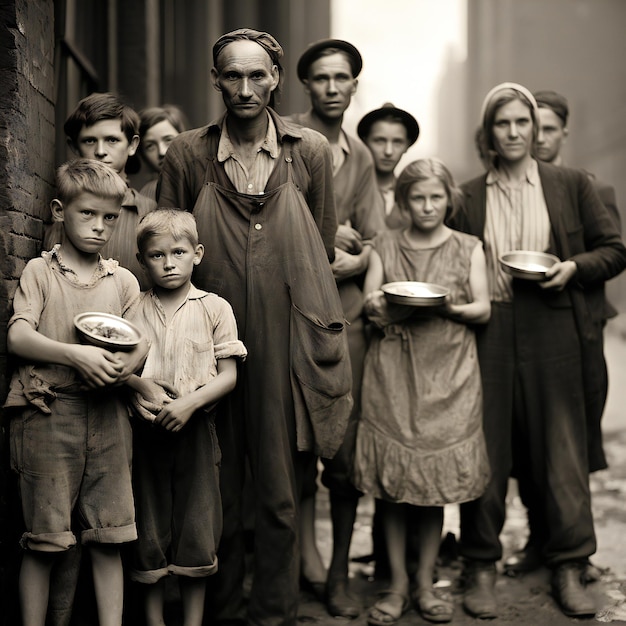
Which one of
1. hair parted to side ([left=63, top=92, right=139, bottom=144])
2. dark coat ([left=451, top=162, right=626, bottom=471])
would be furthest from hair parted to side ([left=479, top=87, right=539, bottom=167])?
hair parted to side ([left=63, top=92, right=139, bottom=144])

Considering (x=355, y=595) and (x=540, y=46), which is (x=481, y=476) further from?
(x=540, y=46)

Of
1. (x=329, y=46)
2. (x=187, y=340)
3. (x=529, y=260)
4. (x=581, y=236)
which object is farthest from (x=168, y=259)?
(x=581, y=236)

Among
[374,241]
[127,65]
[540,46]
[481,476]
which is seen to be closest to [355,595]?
[481,476]

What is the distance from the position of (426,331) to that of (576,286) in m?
0.83

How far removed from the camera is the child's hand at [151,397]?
12.1 ft

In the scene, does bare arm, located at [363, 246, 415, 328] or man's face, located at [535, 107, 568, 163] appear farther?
man's face, located at [535, 107, 568, 163]

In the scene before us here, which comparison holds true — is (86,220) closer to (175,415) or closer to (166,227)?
(166,227)

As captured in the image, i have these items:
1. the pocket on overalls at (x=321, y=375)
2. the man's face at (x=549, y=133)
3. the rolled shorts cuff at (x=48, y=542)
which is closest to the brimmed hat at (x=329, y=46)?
the man's face at (x=549, y=133)

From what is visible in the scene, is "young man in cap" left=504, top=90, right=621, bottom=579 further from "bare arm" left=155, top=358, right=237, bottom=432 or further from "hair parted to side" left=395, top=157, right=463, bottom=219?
A: "bare arm" left=155, top=358, right=237, bottom=432

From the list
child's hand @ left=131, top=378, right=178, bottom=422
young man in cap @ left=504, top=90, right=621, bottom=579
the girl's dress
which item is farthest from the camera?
young man in cap @ left=504, top=90, right=621, bottom=579

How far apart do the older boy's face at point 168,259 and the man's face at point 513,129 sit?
1.90 m

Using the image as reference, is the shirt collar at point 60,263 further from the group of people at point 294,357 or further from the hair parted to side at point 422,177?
Result: the hair parted to side at point 422,177

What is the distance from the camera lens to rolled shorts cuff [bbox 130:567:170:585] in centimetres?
375

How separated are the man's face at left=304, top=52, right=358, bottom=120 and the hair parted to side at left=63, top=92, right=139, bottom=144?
3.41 ft
